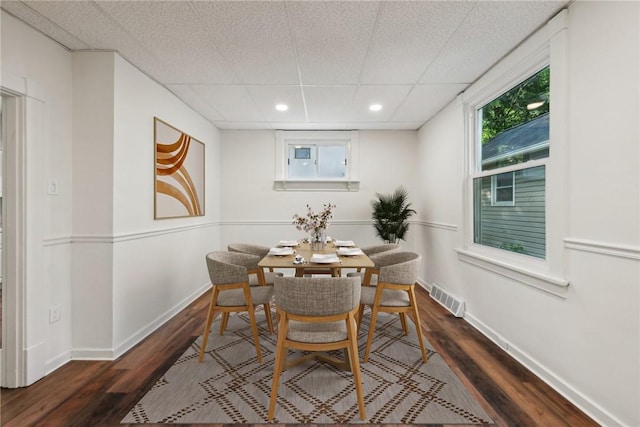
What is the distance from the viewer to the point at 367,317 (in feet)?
11.7

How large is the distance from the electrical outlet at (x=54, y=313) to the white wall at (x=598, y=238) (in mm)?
3699

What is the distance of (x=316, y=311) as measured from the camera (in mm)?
1890

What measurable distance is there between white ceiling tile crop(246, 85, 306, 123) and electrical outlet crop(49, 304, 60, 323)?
264 centimetres

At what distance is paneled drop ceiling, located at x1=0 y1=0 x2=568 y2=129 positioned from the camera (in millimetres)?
2070

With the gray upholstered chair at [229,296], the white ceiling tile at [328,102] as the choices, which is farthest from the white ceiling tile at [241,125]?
the gray upholstered chair at [229,296]

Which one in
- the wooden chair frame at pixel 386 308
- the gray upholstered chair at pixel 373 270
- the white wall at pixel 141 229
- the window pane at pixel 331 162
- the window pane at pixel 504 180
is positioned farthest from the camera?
the window pane at pixel 331 162

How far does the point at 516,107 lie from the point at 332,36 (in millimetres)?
1749

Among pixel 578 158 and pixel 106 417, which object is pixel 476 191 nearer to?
pixel 578 158

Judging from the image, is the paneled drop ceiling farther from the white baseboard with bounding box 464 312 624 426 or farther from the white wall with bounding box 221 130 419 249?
the white baseboard with bounding box 464 312 624 426

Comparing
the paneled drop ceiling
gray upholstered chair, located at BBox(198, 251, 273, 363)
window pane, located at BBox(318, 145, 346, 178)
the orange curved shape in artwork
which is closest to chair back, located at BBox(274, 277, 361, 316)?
gray upholstered chair, located at BBox(198, 251, 273, 363)

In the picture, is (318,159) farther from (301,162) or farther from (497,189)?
(497,189)

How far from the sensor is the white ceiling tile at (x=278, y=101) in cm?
347

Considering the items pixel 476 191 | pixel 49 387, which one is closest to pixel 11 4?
pixel 49 387

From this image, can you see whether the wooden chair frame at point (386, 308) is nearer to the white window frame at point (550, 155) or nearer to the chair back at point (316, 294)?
the chair back at point (316, 294)
